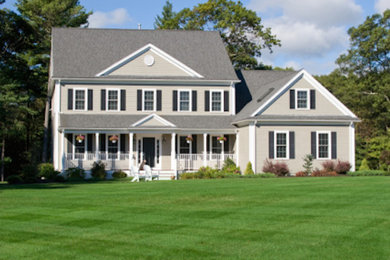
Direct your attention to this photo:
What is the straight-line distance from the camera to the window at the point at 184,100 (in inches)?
1278

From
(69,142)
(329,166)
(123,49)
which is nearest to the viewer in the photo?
(329,166)

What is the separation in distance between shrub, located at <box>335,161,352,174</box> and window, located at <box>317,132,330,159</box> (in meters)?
0.97

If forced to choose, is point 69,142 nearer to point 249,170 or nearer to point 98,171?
point 98,171

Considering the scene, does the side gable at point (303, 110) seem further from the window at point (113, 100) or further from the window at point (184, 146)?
the window at point (113, 100)

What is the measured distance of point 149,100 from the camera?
32125 mm

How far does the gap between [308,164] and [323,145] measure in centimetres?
180

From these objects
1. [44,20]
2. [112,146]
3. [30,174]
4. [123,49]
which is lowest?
[30,174]

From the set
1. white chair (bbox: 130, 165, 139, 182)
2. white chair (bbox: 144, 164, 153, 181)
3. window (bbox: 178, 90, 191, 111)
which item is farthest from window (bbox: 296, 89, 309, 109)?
white chair (bbox: 130, 165, 139, 182)

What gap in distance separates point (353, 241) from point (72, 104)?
961 inches

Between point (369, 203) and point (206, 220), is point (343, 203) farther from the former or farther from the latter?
point (206, 220)

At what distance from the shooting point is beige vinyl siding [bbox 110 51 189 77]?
31812mm

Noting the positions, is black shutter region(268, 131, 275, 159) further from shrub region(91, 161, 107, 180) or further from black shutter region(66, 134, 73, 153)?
black shutter region(66, 134, 73, 153)

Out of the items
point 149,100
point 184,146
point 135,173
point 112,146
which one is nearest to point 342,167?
point 184,146

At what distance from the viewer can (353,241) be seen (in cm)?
959
